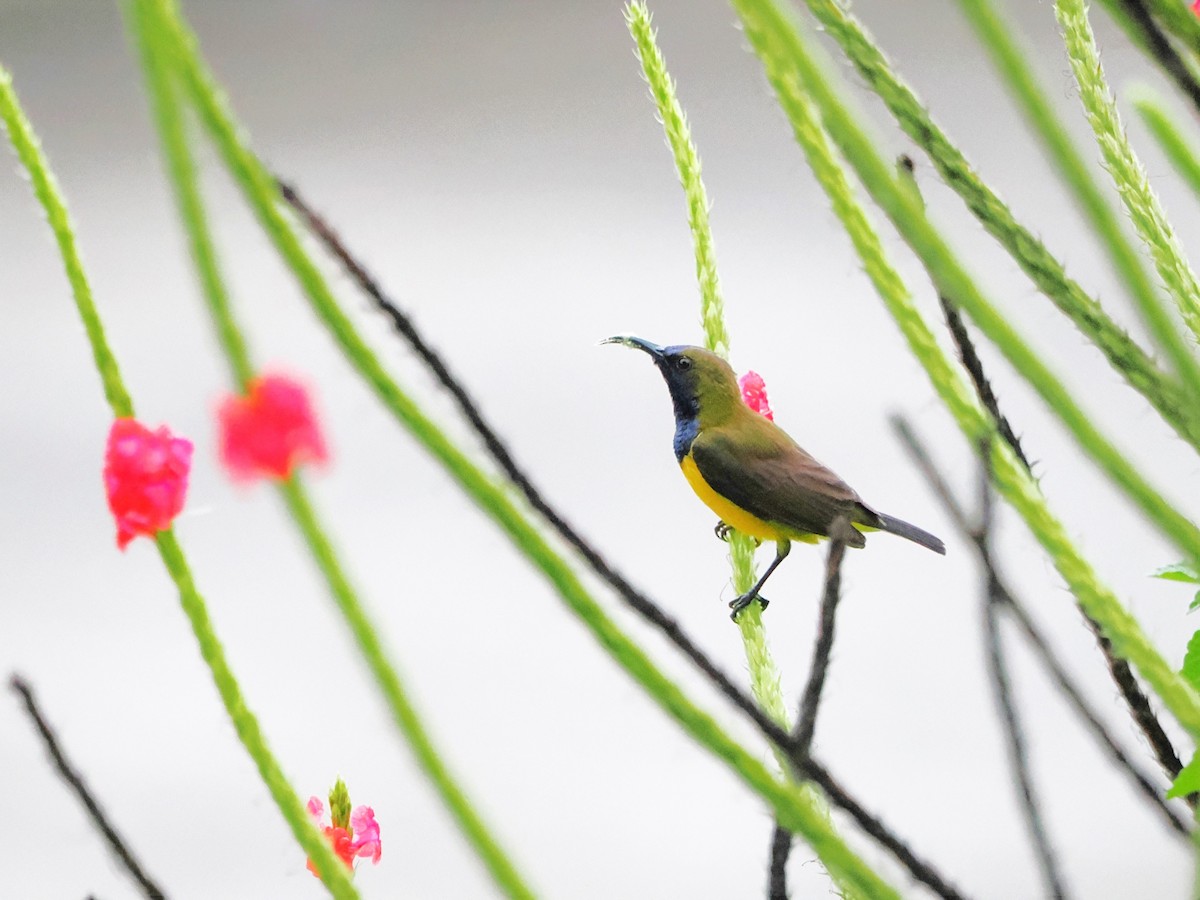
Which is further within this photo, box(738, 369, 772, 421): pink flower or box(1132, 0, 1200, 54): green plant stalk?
box(738, 369, 772, 421): pink flower

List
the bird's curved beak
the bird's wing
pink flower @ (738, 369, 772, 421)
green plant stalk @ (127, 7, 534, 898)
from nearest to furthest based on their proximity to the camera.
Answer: green plant stalk @ (127, 7, 534, 898) < pink flower @ (738, 369, 772, 421) < the bird's curved beak < the bird's wing

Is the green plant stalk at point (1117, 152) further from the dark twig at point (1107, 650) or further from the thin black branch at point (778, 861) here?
the thin black branch at point (778, 861)

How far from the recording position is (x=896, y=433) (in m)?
0.18

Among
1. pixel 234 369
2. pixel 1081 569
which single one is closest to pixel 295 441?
pixel 234 369

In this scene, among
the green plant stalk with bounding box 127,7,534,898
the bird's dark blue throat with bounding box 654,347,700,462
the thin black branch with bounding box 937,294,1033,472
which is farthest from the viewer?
the bird's dark blue throat with bounding box 654,347,700,462

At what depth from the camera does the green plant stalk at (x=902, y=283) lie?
0.17m

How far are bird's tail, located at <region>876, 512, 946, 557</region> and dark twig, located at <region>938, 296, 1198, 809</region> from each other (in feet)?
1.04

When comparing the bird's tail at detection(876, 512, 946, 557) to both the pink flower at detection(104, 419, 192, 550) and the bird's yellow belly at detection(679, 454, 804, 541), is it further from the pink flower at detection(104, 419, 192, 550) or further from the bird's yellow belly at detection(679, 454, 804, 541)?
the pink flower at detection(104, 419, 192, 550)

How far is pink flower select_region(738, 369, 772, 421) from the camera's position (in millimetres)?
384

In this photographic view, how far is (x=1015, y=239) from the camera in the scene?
229 millimetres

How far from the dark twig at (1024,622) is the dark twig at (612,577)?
4 cm

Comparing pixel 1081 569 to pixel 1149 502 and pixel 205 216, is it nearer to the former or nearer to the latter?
pixel 1149 502

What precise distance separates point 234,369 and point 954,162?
0.15 meters

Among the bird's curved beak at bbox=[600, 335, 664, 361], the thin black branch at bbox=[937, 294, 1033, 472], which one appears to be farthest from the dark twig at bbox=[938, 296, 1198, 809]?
the bird's curved beak at bbox=[600, 335, 664, 361]
